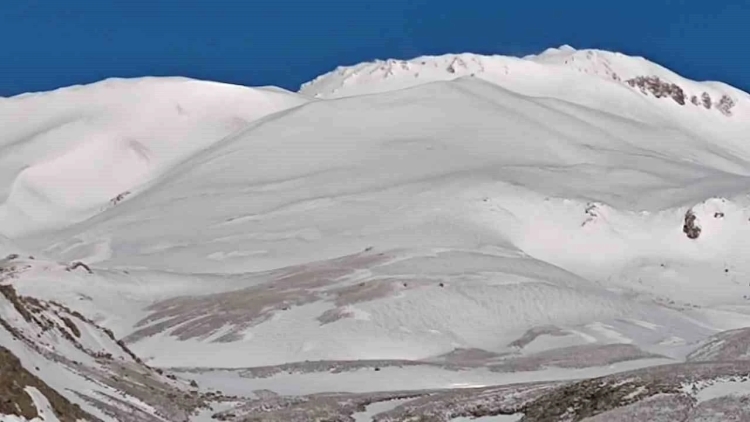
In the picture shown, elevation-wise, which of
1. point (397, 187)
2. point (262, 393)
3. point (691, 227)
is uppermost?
point (397, 187)

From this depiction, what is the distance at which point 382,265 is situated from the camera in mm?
100688

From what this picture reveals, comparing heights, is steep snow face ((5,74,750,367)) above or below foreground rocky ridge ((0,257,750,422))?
above

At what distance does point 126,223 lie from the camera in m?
144

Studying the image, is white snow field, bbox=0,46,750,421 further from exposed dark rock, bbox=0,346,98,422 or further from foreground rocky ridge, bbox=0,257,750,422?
exposed dark rock, bbox=0,346,98,422

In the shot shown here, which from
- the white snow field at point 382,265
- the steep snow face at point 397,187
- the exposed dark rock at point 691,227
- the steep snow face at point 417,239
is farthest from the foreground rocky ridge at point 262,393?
the exposed dark rock at point 691,227

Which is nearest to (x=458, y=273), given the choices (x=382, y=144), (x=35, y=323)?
(x=35, y=323)

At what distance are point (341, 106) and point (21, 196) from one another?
155 feet

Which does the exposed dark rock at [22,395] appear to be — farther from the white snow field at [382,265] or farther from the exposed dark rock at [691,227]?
the exposed dark rock at [691,227]

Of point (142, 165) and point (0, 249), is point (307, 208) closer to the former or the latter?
point (0, 249)

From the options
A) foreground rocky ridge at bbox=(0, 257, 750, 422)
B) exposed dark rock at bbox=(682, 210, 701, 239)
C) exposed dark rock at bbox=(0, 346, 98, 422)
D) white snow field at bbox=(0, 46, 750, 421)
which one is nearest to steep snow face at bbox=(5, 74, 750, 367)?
white snow field at bbox=(0, 46, 750, 421)

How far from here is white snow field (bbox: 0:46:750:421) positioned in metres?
46.5

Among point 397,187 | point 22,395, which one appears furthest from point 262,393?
point 397,187

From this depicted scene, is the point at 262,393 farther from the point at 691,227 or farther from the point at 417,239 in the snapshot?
the point at 691,227

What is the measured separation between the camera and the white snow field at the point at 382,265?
46500 millimetres
